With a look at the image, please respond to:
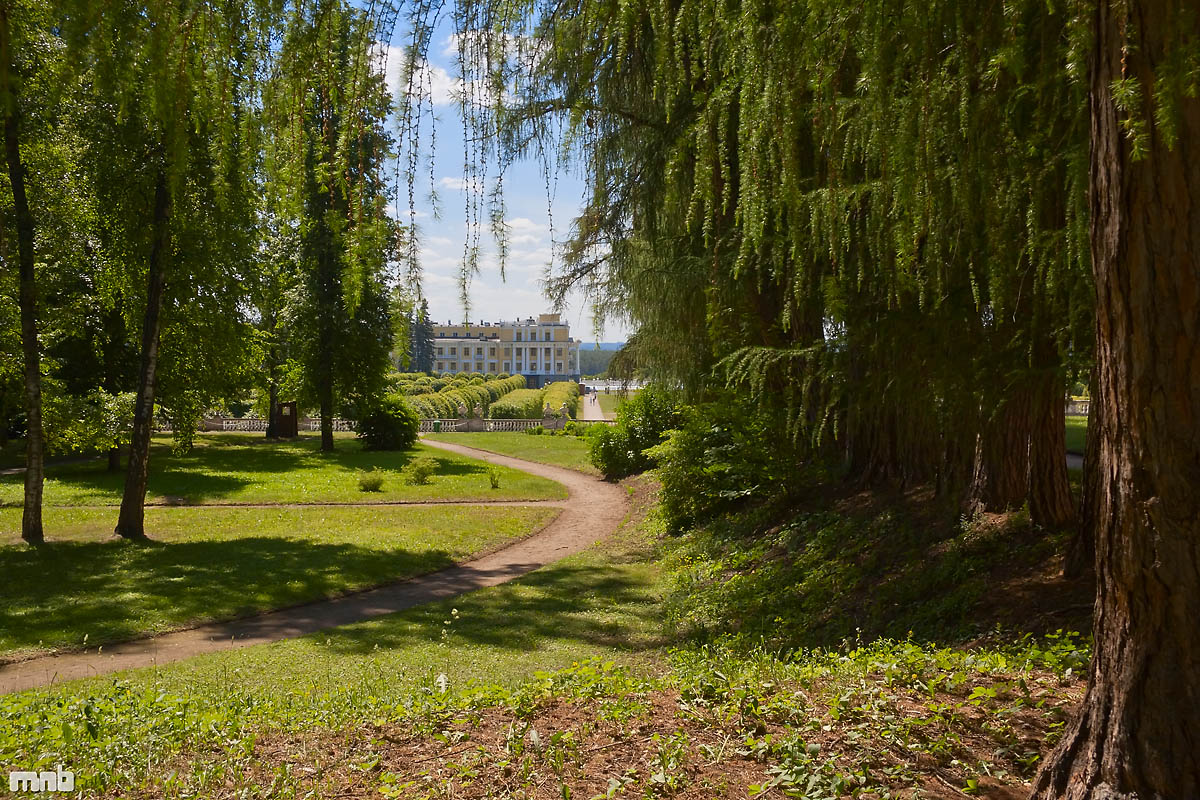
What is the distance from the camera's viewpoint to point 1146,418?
2430 mm

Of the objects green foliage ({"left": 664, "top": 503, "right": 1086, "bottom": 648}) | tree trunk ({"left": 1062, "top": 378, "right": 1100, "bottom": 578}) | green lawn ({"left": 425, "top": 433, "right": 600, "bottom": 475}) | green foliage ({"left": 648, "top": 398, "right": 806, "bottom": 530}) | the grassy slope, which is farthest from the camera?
green lawn ({"left": 425, "top": 433, "right": 600, "bottom": 475})

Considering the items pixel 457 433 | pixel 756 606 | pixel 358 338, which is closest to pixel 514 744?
pixel 756 606

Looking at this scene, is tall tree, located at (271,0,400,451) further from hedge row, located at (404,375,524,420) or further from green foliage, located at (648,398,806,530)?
hedge row, located at (404,375,524,420)

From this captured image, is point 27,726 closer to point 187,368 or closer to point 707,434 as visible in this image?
point 707,434

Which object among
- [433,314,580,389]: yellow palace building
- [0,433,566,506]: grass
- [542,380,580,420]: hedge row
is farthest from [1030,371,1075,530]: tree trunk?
[433,314,580,389]: yellow palace building

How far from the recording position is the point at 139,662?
7.33m

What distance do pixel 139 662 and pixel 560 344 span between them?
99.4 meters

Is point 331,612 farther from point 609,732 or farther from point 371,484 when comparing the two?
point 371,484

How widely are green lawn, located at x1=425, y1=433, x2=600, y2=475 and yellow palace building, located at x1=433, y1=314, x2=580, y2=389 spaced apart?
50.3m

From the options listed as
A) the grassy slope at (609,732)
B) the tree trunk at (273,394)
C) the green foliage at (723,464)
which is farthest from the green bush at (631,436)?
the grassy slope at (609,732)

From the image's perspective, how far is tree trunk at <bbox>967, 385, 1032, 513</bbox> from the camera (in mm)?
7090

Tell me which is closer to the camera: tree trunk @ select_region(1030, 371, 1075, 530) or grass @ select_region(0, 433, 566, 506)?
tree trunk @ select_region(1030, 371, 1075, 530)

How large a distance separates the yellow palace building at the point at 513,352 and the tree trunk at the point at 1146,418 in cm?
8539

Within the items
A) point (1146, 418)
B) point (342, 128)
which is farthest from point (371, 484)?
point (1146, 418)
